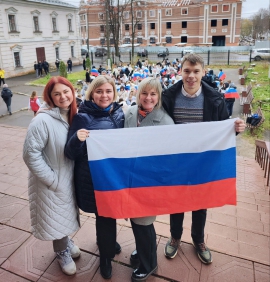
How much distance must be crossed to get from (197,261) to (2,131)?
7458mm

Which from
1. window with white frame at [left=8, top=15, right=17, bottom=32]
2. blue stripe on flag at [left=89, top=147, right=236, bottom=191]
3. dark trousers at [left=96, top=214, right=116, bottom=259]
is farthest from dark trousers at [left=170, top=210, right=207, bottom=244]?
window with white frame at [left=8, top=15, right=17, bottom=32]

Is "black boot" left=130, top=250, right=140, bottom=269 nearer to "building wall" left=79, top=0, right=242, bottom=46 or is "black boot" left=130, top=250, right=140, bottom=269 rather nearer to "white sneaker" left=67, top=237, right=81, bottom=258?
"white sneaker" left=67, top=237, right=81, bottom=258

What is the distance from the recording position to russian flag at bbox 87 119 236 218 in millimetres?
2414

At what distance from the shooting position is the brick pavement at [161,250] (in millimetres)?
2695

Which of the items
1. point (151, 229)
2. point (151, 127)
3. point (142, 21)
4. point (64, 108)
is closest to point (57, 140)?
point (64, 108)

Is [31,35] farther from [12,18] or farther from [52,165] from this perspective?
[52,165]

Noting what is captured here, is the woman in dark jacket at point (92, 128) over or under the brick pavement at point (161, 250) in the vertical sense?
over

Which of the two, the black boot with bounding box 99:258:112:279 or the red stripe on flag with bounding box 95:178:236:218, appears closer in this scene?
the red stripe on flag with bounding box 95:178:236:218

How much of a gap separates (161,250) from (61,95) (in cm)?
196

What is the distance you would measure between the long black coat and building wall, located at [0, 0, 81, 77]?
83.5 feet

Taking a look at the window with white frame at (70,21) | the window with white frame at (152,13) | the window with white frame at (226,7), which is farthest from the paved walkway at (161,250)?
the window with white frame at (152,13)

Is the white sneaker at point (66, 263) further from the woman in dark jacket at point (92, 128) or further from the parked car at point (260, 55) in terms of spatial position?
the parked car at point (260, 55)

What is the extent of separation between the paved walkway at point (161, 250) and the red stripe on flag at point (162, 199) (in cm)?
67

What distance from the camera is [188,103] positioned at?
2.57 meters
